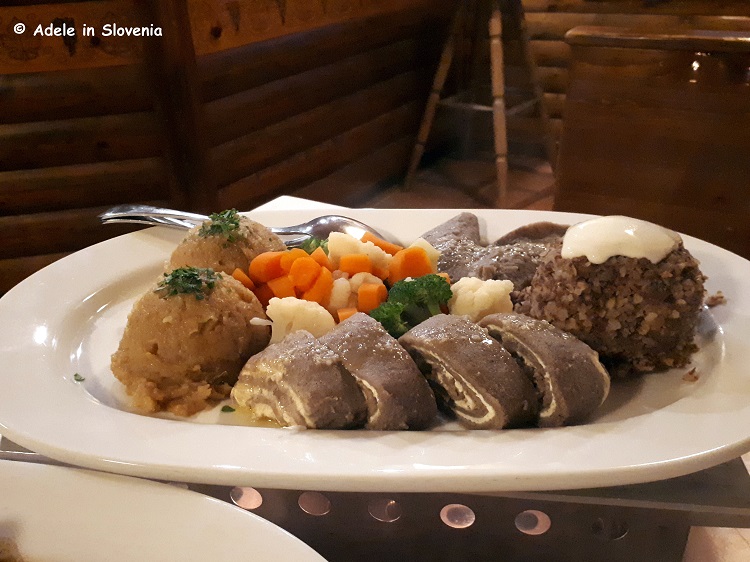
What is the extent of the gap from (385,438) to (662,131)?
3477mm

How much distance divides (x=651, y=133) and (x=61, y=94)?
375 centimetres

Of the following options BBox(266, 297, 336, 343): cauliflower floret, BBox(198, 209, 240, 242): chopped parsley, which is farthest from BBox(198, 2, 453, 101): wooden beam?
BBox(266, 297, 336, 343): cauliflower floret

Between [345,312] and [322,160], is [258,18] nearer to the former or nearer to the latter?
[322,160]

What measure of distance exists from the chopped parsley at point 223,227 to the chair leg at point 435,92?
406 centimetres

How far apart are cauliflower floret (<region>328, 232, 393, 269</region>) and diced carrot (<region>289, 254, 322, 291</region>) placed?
11 centimetres

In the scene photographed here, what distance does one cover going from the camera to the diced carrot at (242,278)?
194 centimetres

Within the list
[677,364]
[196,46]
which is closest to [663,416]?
[677,364]

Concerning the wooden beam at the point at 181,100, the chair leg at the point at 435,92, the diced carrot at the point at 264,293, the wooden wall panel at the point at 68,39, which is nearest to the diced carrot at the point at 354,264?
the diced carrot at the point at 264,293

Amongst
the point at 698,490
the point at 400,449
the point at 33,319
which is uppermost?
the point at 33,319

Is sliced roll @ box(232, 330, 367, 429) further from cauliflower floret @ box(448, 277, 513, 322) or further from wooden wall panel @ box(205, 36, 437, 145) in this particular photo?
wooden wall panel @ box(205, 36, 437, 145)

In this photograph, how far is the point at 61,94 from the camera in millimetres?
3738

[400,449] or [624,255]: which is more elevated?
[624,255]

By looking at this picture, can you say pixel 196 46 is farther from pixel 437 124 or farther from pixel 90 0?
pixel 437 124

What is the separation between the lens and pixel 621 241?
155cm
